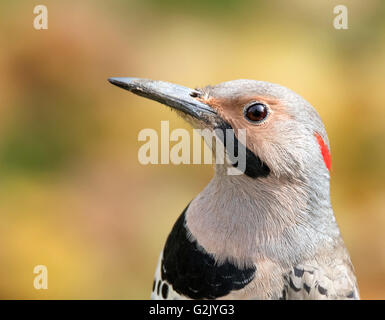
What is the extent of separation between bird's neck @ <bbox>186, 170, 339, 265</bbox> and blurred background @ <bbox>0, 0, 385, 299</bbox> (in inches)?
111

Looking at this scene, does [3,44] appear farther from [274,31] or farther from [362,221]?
[362,221]

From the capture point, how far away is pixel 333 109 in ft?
20.5

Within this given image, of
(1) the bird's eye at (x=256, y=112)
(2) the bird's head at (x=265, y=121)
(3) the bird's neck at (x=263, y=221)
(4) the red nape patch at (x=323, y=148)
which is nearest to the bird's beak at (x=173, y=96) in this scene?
(2) the bird's head at (x=265, y=121)

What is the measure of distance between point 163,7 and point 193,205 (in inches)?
164

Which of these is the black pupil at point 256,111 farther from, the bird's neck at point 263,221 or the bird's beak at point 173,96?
the bird's neck at point 263,221

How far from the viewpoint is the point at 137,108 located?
20.7 ft

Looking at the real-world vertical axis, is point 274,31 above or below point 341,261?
above

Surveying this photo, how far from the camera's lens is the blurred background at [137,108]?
585 centimetres

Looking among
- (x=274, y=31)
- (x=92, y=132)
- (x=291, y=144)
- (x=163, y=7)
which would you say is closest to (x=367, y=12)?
(x=274, y=31)

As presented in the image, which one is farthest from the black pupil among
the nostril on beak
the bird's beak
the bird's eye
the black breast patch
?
the black breast patch

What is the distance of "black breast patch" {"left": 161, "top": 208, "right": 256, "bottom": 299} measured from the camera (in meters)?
2.85

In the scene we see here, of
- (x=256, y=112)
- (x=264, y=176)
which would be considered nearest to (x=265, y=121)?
(x=256, y=112)

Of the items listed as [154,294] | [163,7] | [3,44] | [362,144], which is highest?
[163,7]

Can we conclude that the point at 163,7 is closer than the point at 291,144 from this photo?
No
